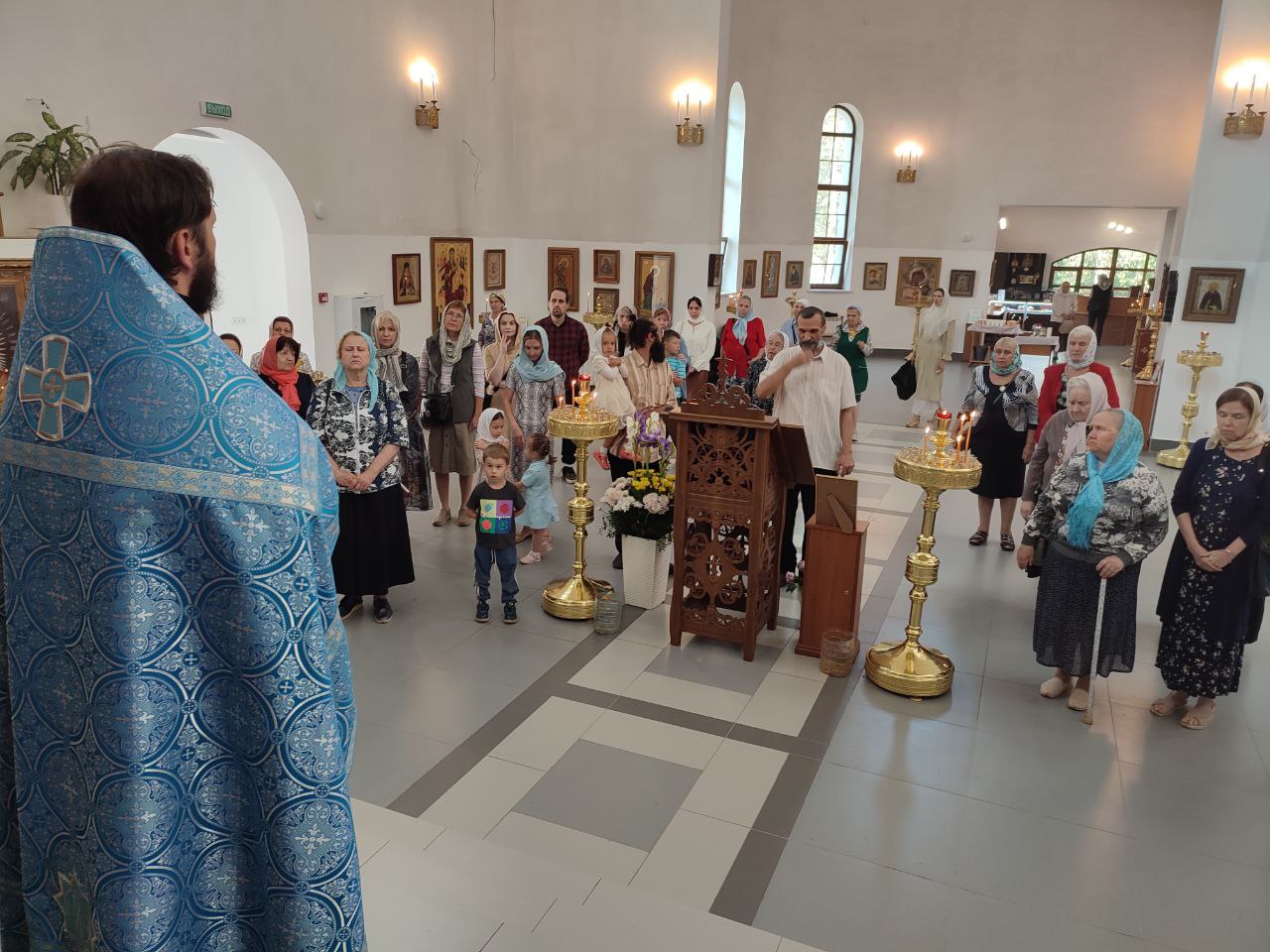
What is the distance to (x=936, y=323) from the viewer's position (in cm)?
1313

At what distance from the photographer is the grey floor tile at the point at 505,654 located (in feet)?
18.5

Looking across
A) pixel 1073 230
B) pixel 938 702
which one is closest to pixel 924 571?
pixel 938 702

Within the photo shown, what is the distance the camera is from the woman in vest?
796 centimetres

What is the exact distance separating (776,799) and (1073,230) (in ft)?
94.9

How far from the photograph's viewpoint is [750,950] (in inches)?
126

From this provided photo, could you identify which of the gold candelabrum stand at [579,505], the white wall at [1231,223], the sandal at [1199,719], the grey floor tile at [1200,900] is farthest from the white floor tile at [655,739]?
the white wall at [1231,223]

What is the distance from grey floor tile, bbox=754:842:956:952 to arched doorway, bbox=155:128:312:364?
28.8 ft

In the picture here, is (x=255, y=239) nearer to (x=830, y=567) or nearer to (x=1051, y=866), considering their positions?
(x=830, y=567)

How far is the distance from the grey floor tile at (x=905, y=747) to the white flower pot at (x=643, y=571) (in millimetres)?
1877

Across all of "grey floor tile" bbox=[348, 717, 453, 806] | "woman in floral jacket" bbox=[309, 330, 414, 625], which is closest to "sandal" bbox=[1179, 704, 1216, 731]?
"grey floor tile" bbox=[348, 717, 453, 806]

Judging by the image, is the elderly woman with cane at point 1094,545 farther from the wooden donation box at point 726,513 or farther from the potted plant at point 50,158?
the potted plant at point 50,158

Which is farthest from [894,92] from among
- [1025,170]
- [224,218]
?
[224,218]

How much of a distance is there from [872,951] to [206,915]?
2.56 metres

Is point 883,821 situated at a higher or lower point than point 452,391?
lower
